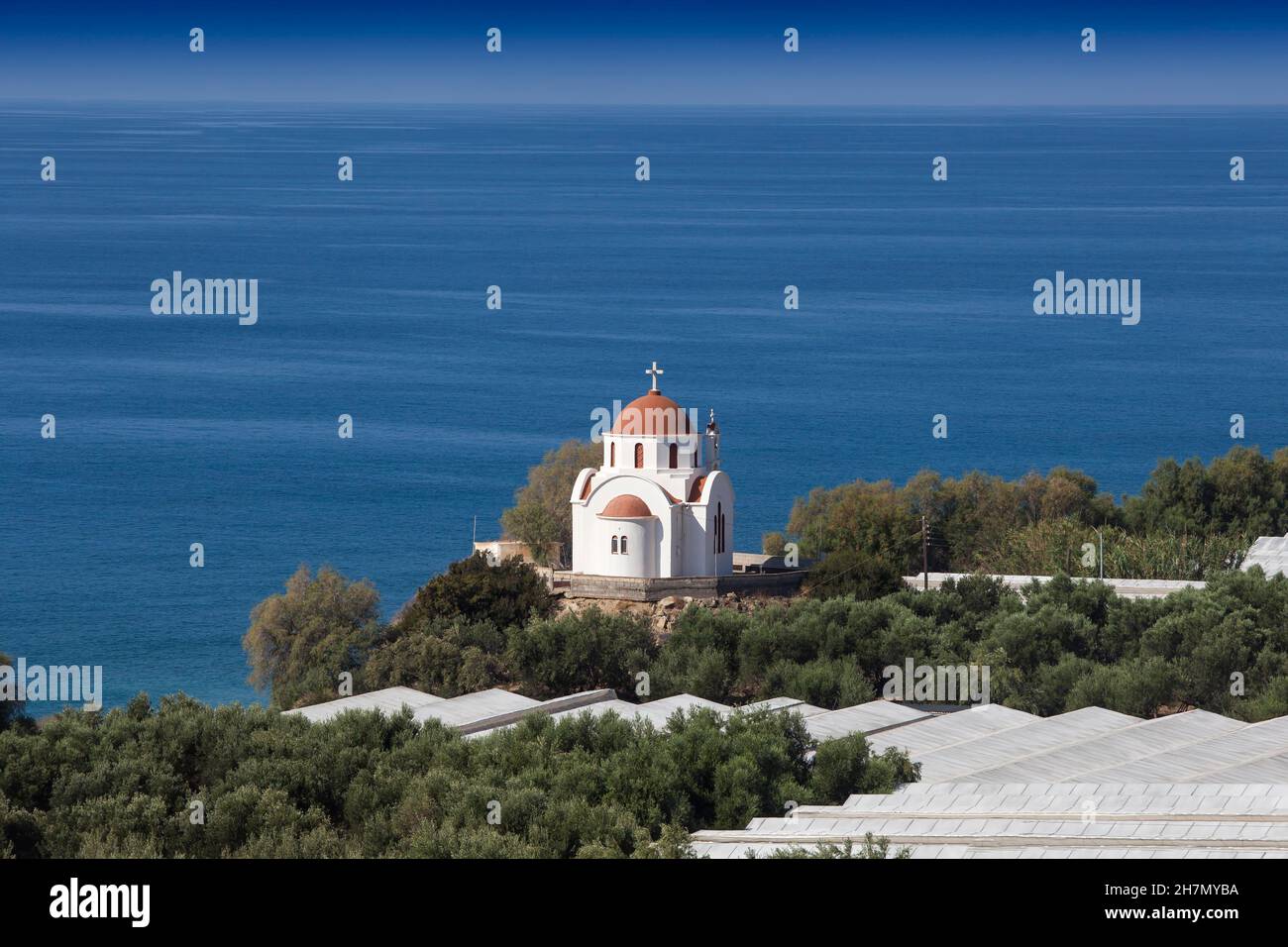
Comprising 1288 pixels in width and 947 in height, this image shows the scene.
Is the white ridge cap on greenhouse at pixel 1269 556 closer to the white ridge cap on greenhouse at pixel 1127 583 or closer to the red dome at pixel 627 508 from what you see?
the white ridge cap on greenhouse at pixel 1127 583

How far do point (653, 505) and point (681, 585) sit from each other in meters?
2.06

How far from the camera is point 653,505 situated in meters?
49.1

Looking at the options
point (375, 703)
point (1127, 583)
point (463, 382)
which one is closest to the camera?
point (375, 703)

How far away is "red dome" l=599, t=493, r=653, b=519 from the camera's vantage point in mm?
48781

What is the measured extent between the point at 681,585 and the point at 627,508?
2.19 meters

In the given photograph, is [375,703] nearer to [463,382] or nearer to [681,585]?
[681,585]

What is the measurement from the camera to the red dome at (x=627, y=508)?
160 feet
